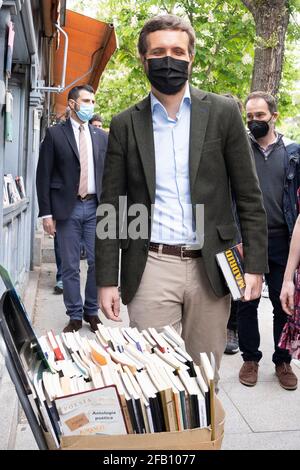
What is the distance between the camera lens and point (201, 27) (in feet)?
36.8

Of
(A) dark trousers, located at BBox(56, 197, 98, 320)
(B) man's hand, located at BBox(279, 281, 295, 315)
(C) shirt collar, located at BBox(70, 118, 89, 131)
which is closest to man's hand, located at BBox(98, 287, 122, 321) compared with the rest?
(B) man's hand, located at BBox(279, 281, 295, 315)

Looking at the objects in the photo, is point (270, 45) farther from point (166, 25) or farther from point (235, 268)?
point (235, 268)

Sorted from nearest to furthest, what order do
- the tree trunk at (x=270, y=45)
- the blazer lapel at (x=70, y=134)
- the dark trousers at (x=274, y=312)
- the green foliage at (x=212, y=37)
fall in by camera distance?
the dark trousers at (x=274, y=312), the blazer lapel at (x=70, y=134), the tree trunk at (x=270, y=45), the green foliage at (x=212, y=37)

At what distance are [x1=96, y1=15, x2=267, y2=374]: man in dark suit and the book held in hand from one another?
0.12 ft

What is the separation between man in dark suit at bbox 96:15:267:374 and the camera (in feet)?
8.30

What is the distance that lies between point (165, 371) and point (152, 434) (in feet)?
0.62

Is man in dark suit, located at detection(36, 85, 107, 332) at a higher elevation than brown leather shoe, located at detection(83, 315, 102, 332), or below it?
→ higher

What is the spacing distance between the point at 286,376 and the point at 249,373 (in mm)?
260

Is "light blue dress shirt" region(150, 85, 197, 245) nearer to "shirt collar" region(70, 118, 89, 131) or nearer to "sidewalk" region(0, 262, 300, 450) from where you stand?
"sidewalk" region(0, 262, 300, 450)

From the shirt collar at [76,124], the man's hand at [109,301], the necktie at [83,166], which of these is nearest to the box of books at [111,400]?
the man's hand at [109,301]

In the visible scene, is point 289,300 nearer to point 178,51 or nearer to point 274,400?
point 274,400

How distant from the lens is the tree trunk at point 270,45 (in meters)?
7.98

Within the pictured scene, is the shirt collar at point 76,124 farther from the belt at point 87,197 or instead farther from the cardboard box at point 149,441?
the cardboard box at point 149,441

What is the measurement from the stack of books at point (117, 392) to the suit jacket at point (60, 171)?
357cm
